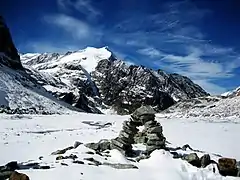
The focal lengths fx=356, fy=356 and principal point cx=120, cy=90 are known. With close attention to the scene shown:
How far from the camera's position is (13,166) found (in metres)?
16.1

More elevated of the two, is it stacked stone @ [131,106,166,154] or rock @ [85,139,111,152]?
stacked stone @ [131,106,166,154]

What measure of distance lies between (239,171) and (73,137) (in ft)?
58.8

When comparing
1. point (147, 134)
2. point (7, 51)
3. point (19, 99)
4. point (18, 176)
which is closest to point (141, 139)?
point (147, 134)

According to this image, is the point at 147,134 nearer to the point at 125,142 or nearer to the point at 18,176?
the point at 125,142

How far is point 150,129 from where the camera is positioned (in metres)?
21.5

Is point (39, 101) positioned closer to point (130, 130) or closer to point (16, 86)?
point (16, 86)

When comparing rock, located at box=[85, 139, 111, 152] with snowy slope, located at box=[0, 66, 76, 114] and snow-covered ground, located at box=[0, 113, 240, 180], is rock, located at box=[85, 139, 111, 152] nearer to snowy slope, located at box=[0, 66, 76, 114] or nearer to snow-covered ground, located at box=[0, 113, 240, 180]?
snow-covered ground, located at box=[0, 113, 240, 180]

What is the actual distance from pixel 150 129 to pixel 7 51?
383ft

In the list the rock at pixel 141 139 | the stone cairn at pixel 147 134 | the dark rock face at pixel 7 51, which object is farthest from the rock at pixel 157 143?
the dark rock face at pixel 7 51

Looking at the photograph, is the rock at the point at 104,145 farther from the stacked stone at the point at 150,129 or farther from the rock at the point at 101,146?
the stacked stone at the point at 150,129

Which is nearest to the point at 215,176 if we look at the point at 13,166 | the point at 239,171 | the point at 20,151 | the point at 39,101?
the point at 239,171

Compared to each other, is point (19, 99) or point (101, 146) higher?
point (19, 99)

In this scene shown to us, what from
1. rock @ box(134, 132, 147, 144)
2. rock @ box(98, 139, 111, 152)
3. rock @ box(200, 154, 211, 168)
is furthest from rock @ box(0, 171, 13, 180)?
rock @ box(134, 132, 147, 144)

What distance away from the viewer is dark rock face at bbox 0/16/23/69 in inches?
4557
